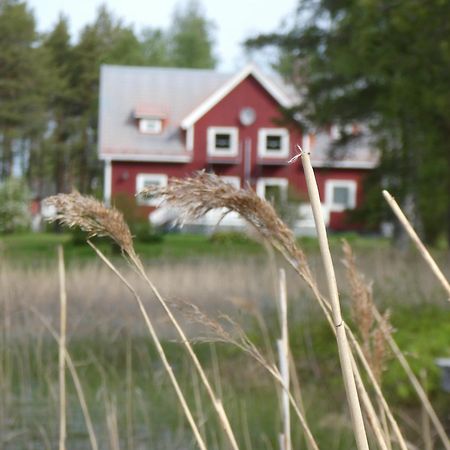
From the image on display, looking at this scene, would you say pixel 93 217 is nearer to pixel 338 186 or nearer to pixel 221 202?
pixel 221 202

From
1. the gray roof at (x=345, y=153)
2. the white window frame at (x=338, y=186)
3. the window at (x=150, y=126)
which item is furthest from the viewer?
the white window frame at (x=338, y=186)

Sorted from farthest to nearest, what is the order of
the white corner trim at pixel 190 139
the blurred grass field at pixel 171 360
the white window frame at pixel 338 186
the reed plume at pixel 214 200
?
1. the white window frame at pixel 338 186
2. the white corner trim at pixel 190 139
3. the blurred grass field at pixel 171 360
4. the reed plume at pixel 214 200

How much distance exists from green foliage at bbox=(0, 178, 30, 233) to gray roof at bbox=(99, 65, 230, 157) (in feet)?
10.1

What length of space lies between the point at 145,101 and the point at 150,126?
3.79ft

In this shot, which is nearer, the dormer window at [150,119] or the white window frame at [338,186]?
the dormer window at [150,119]

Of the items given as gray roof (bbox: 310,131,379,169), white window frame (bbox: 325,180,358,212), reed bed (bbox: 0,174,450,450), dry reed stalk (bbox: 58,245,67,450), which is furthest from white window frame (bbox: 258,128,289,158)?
dry reed stalk (bbox: 58,245,67,450)

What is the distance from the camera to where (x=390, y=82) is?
13727 mm

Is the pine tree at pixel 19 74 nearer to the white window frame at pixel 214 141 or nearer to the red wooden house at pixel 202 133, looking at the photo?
the red wooden house at pixel 202 133

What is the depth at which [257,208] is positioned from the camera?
1.37 m

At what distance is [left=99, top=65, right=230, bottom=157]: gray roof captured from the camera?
32.8 metres

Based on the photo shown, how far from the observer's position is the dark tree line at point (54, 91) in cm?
3806

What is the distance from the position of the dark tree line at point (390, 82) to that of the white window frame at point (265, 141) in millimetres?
9508

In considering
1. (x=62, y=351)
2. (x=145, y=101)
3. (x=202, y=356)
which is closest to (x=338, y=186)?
(x=145, y=101)

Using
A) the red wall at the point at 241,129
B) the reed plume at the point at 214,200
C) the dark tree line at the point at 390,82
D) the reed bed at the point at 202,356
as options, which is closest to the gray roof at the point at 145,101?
the red wall at the point at 241,129
